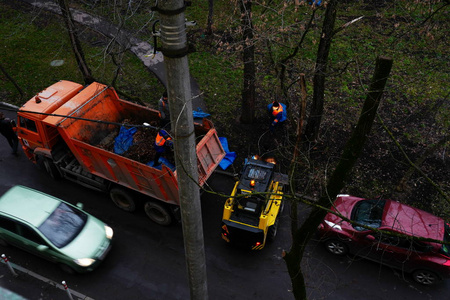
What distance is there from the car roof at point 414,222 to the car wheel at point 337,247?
106 centimetres

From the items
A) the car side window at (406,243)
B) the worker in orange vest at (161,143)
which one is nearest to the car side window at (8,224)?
the worker in orange vest at (161,143)

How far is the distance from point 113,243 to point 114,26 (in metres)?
11.7

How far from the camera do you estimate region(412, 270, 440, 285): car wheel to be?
26.0ft

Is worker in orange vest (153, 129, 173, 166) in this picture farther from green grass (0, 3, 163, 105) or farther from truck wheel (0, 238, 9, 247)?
green grass (0, 3, 163, 105)

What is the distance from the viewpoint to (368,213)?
856 centimetres

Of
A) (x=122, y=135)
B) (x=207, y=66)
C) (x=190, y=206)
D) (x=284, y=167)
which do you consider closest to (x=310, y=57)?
(x=207, y=66)

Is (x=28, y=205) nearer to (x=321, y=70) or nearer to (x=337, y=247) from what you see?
(x=337, y=247)

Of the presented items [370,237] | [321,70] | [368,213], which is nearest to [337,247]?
[370,237]

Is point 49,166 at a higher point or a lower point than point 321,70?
lower

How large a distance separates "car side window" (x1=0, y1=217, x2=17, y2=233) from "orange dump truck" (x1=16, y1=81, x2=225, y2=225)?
1886 millimetres

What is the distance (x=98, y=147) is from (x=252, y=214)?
4.27 m

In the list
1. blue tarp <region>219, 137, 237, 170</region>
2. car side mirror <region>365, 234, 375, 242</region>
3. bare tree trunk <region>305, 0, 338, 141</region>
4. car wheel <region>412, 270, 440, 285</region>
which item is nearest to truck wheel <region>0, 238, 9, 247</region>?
blue tarp <region>219, 137, 237, 170</region>

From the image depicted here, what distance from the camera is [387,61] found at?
401cm

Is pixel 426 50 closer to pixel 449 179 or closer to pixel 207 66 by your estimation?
pixel 449 179
